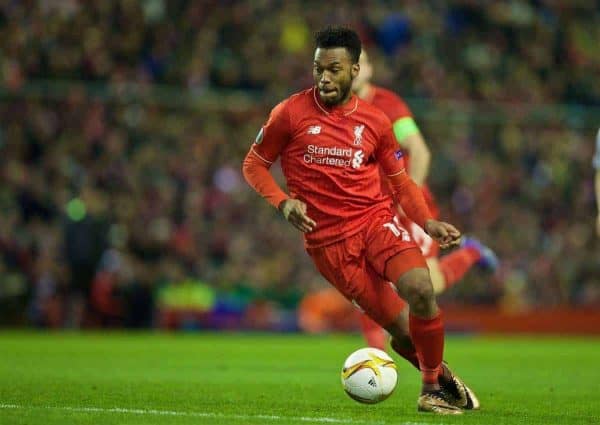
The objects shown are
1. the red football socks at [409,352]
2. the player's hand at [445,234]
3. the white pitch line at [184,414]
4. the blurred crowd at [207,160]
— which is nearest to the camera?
the white pitch line at [184,414]

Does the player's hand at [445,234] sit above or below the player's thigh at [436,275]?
above

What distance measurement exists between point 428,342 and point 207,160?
1217 cm

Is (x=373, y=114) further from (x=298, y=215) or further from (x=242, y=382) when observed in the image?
(x=242, y=382)

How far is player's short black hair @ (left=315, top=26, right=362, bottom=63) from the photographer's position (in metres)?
7.24

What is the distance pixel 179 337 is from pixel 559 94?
9.42 m

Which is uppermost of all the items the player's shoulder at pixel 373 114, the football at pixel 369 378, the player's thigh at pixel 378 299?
the player's shoulder at pixel 373 114

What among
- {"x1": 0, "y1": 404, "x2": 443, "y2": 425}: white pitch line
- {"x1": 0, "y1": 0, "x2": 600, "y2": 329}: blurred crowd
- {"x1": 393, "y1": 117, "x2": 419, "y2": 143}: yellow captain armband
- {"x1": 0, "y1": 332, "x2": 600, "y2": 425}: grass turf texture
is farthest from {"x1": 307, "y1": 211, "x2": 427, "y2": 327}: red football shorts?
{"x1": 0, "y1": 0, "x2": 600, "y2": 329}: blurred crowd

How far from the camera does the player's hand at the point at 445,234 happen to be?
675 cm

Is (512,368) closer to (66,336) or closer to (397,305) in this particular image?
(397,305)

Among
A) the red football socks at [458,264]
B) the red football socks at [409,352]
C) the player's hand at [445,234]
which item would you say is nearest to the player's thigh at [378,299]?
the red football socks at [409,352]

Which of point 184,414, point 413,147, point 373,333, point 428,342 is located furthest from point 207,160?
point 184,414

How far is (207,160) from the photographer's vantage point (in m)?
18.9

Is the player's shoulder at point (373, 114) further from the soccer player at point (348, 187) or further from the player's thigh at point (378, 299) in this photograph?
the player's thigh at point (378, 299)

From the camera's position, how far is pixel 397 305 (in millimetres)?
7410
